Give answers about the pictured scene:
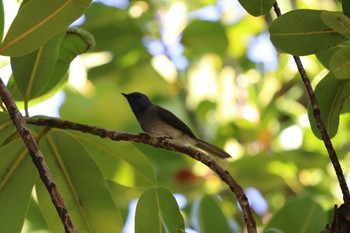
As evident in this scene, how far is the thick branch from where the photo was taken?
1764mm

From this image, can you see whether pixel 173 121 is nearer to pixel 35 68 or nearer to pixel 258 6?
pixel 35 68

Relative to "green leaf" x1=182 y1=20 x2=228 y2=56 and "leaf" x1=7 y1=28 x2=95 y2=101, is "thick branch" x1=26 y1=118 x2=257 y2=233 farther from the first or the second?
"green leaf" x1=182 y1=20 x2=228 y2=56

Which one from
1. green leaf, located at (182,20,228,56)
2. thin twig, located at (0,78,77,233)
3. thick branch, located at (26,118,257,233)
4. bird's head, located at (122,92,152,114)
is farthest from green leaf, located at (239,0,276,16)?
green leaf, located at (182,20,228,56)

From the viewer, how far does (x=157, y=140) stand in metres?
2.04

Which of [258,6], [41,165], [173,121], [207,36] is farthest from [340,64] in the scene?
[207,36]

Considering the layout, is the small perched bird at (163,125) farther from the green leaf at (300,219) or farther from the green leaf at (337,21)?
the green leaf at (337,21)

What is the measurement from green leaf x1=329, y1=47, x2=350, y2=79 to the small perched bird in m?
1.77

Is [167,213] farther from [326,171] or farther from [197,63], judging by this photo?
[197,63]

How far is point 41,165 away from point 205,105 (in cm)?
274

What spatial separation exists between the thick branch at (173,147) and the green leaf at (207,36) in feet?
8.49

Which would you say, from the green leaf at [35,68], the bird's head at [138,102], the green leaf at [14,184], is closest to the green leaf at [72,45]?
the green leaf at [35,68]

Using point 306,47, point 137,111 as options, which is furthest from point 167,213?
point 137,111

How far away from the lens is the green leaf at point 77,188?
2.38m

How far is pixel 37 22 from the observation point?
2.08 metres
